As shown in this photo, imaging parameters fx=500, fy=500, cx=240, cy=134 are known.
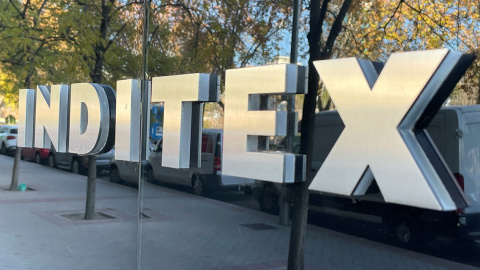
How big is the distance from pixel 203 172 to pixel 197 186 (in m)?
0.12

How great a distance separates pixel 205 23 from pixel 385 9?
1.26 metres

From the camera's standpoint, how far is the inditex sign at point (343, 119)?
6.23 feet

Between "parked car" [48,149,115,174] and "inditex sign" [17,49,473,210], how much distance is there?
0.13 metres

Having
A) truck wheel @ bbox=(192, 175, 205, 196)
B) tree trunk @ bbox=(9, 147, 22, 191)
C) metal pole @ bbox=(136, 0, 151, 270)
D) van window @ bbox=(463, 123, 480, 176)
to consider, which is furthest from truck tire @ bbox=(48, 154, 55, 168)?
van window @ bbox=(463, 123, 480, 176)

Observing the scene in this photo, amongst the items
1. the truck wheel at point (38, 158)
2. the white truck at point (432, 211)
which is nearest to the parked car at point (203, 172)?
the white truck at point (432, 211)

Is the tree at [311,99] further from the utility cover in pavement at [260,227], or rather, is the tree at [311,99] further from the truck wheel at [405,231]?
the truck wheel at [405,231]

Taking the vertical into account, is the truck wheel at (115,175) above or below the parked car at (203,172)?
below

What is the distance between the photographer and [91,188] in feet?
13.4

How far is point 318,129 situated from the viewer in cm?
237

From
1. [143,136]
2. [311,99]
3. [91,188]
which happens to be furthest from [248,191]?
[91,188]

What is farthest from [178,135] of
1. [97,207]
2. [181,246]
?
[97,207]

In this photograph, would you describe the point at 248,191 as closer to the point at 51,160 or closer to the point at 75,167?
the point at 75,167

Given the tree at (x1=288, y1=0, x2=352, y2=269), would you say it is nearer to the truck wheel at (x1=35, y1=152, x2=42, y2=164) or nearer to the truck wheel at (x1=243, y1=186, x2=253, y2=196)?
the truck wheel at (x1=243, y1=186, x2=253, y2=196)

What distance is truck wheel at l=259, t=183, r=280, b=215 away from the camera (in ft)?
8.39
